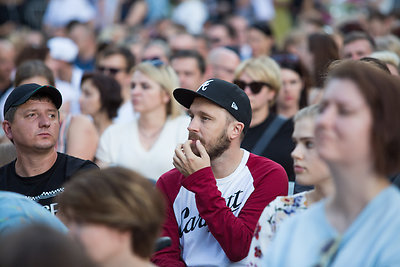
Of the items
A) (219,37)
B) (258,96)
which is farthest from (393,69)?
(219,37)

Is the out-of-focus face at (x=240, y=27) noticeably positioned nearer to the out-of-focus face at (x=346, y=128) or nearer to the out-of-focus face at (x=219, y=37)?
the out-of-focus face at (x=219, y=37)

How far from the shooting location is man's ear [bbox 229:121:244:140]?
3.85 m

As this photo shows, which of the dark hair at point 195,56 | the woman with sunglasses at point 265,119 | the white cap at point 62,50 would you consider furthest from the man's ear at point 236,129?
the white cap at point 62,50

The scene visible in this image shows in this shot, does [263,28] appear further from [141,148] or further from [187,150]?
[187,150]

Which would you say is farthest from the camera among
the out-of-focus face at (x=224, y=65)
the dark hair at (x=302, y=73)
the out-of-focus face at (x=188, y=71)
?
the out-of-focus face at (x=188, y=71)

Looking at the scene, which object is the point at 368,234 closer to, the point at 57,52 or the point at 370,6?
the point at 57,52

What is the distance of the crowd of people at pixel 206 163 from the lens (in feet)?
6.69

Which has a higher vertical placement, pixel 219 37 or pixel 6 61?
pixel 219 37

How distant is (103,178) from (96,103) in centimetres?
460

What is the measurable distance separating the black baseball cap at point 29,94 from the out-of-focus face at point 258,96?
2073 millimetres

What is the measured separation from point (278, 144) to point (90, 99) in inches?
99.2

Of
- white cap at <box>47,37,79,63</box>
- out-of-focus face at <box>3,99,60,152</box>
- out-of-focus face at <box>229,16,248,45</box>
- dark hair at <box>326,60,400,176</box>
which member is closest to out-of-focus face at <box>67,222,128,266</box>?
dark hair at <box>326,60,400,176</box>

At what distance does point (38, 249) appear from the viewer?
1.67 meters

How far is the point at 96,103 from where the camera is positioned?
6.66 meters
